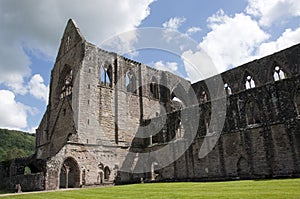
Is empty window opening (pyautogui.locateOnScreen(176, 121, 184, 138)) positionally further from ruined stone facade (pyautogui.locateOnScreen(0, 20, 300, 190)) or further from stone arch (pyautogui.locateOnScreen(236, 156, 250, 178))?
stone arch (pyautogui.locateOnScreen(236, 156, 250, 178))

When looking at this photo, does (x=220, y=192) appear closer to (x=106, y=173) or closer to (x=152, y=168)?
(x=106, y=173)

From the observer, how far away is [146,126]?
26.8m

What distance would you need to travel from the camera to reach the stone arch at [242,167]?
1801 cm

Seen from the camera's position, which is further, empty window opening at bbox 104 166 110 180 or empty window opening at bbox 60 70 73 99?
empty window opening at bbox 60 70 73 99

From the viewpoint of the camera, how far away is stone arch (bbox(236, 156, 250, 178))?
1801 cm

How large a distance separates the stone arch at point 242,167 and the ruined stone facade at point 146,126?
7 cm

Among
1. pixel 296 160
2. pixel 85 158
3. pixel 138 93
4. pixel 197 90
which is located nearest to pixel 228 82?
pixel 197 90

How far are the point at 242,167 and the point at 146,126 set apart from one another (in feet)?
35.7

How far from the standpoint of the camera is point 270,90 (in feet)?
59.9

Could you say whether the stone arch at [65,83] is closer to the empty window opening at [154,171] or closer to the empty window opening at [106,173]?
the empty window opening at [106,173]

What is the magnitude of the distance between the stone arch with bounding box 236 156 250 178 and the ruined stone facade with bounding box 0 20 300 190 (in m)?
0.07

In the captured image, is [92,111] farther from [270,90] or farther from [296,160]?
[296,160]

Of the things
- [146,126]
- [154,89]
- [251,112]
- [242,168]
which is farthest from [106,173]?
[251,112]

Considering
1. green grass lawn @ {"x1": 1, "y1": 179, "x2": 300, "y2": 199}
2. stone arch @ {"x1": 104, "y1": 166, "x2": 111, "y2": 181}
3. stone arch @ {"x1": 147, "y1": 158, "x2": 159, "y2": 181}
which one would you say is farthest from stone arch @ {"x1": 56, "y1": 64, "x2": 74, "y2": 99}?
green grass lawn @ {"x1": 1, "y1": 179, "x2": 300, "y2": 199}
